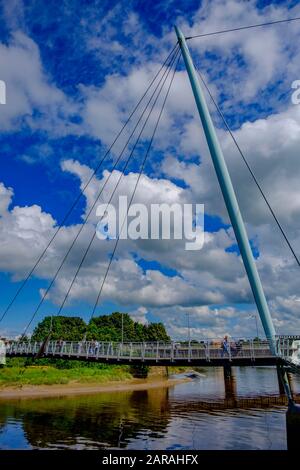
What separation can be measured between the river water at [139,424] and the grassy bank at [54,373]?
993cm

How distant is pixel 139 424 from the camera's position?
2789 cm

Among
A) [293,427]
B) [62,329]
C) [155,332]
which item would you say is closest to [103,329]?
[62,329]

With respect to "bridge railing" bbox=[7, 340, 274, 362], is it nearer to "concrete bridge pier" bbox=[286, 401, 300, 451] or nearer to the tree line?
"concrete bridge pier" bbox=[286, 401, 300, 451]

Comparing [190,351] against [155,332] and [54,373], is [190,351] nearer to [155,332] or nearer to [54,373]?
[54,373]

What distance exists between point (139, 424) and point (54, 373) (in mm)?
32093

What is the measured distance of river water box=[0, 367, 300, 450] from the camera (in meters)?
21.8

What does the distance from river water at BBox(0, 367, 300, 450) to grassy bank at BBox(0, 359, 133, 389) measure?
9928 mm

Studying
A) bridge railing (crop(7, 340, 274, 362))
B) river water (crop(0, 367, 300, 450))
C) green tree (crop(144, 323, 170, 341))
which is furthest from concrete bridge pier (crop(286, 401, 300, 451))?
green tree (crop(144, 323, 170, 341))

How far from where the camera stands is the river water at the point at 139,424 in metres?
21.8

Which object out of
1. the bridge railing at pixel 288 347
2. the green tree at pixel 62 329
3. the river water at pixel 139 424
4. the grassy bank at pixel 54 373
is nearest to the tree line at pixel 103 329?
the green tree at pixel 62 329

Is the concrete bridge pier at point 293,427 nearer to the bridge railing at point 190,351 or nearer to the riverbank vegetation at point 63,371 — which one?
the bridge railing at point 190,351
